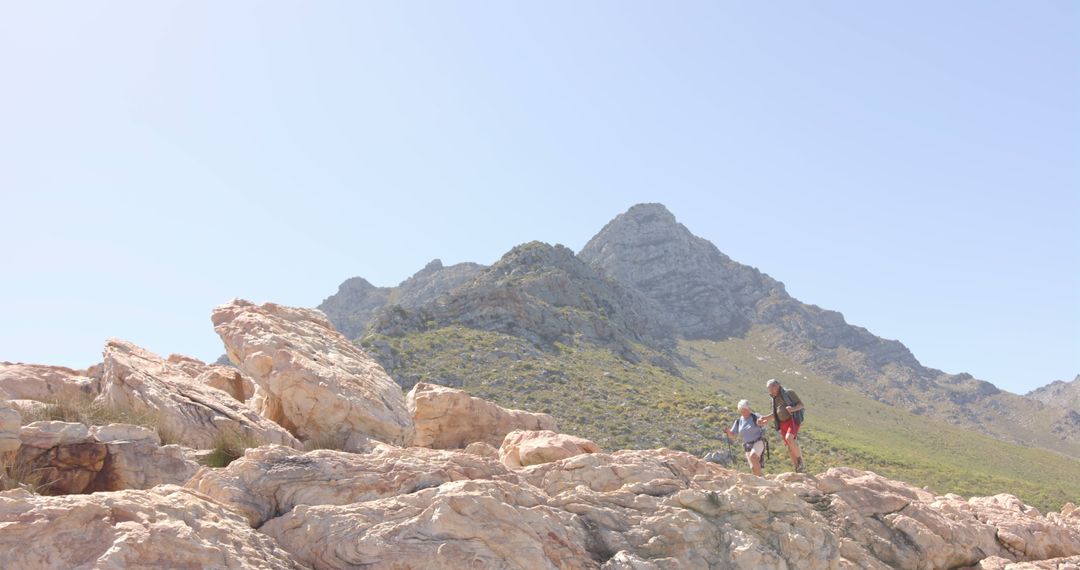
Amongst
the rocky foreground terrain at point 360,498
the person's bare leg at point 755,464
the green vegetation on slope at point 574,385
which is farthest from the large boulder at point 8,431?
the green vegetation on slope at point 574,385

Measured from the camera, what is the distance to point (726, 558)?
10.9m

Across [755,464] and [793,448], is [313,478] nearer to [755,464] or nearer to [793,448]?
[755,464]

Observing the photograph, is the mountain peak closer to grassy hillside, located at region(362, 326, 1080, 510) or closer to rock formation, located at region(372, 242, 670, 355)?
rock formation, located at region(372, 242, 670, 355)

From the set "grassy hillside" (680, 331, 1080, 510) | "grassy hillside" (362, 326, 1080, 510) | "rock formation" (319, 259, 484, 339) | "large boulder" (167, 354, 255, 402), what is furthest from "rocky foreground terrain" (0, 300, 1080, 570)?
"rock formation" (319, 259, 484, 339)

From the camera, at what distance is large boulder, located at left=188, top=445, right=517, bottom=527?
32.6 feet

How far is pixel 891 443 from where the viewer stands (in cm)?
8156

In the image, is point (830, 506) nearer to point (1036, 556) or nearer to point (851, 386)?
point (1036, 556)

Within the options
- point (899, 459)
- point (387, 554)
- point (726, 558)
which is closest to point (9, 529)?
point (387, 554)

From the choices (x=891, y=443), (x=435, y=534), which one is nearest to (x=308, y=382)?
(x=435, y=534)

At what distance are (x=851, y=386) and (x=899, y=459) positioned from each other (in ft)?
268

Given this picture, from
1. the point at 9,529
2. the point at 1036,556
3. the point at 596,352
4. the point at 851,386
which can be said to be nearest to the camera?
the point at 9,529

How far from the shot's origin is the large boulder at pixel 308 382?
53.7ft

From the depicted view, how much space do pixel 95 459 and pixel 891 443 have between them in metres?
84.1

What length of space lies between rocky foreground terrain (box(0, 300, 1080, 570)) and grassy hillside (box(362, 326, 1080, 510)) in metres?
27.7
